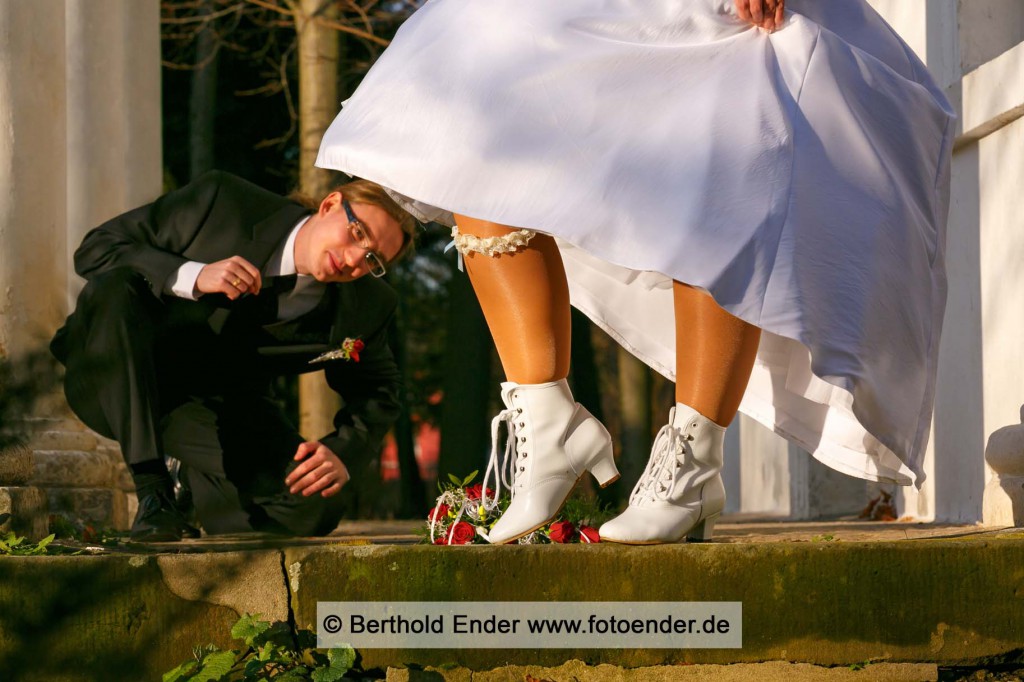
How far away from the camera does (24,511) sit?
3.17 m

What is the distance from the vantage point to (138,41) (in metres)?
6.76

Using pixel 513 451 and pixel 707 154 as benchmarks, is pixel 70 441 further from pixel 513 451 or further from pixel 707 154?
pixel 707 154

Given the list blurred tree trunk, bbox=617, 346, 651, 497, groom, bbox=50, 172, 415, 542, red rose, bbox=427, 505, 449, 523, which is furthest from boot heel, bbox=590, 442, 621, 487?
blurred tree trunk, bbox=617, 346, 651, 497

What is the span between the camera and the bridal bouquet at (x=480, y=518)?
8.73 ft

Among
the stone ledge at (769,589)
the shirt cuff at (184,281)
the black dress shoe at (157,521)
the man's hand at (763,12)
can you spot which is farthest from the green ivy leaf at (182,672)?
the shirt cuff at (184,281)

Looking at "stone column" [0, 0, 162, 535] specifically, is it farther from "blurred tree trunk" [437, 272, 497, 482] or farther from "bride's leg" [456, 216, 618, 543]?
"blurred tree trunk" [437, 272, 497, 482]

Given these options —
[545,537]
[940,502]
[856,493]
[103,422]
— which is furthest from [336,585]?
[856,493]

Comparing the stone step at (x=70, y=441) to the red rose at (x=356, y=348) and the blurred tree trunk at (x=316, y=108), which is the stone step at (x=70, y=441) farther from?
the blurred tree trunk at (x=316, y=108)

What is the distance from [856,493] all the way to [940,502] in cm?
118

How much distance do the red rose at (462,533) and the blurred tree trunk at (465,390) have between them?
8.17 metres

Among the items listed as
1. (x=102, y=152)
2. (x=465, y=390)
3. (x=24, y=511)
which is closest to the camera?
(x=24, y=511)

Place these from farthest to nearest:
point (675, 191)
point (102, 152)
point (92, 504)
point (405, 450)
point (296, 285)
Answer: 1. point (405, 450)
2. point (102, 152)
3. point (92, 504)
4. point (296, 285)
5. point (675, 191)

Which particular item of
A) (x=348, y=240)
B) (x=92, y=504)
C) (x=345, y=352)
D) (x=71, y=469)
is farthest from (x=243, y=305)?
(x=92, y=504)

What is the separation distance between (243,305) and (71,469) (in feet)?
3.74
